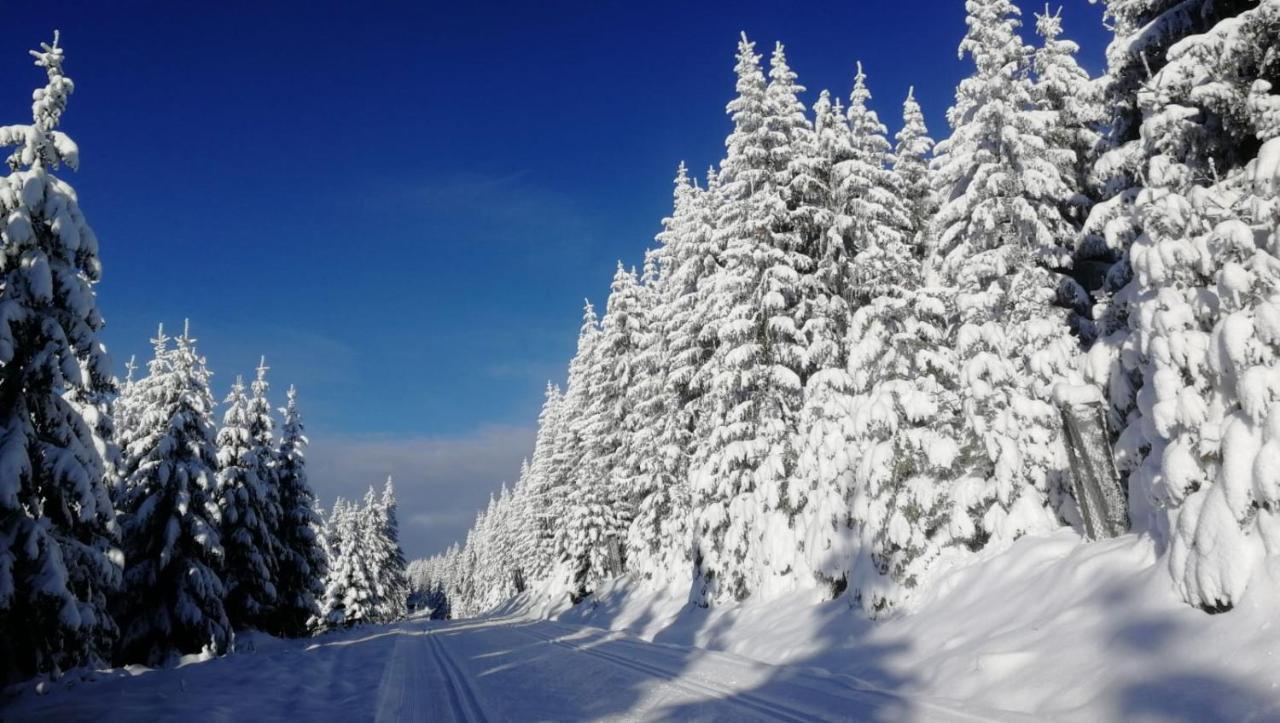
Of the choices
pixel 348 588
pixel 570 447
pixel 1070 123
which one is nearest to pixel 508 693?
pixel 1070 123

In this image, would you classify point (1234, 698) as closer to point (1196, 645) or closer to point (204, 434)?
point (1196, 645)

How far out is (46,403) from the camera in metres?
14.3

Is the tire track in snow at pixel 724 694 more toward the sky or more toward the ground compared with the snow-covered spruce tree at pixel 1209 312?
more toward the ground

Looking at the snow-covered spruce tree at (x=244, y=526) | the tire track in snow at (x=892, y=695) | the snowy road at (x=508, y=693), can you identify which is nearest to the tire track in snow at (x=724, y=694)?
the snowy road at (x=508, y=693)

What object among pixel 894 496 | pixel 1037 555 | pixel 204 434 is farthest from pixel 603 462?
pixel 1037 555

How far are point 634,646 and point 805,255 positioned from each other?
12.4 meters

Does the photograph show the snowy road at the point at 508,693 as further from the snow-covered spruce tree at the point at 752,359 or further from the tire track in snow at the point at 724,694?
the snow-covered spruce tree at the point at 752,359

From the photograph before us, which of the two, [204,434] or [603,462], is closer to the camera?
[204,434]

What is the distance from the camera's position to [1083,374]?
40.7 ft

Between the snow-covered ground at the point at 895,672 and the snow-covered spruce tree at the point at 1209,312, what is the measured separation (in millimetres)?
603

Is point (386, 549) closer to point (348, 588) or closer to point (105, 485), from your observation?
point (348, 588)

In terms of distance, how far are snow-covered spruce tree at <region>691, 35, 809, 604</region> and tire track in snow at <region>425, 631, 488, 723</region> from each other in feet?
27.1

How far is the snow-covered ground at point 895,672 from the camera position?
7047mm

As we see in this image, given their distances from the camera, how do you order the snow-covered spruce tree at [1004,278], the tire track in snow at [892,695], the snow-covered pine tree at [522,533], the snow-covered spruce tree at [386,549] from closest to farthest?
the tire track in snow at [892,695] → the snow-covered spruce tree at [1004,278] → the snow-covered pine tree at [522,533] → the snow-covered spruce tree at [386,549]
